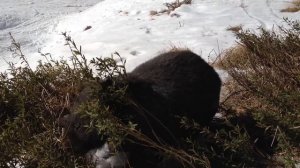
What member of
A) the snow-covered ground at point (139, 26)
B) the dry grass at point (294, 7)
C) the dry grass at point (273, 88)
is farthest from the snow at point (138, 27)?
the dry grass at point (273, 88)

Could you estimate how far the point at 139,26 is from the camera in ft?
26.7

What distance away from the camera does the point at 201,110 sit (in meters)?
3.52

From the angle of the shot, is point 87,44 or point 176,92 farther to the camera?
point 87,44

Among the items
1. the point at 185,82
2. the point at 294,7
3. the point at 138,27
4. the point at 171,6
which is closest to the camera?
the point at 185,82

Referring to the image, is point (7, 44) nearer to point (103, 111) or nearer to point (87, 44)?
point (87, 44)

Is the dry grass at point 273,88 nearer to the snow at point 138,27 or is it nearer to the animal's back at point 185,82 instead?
the animal's back at point 185,82

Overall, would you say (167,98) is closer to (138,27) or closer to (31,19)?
(138,27)

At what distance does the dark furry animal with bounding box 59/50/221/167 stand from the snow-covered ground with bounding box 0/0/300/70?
2034 millimetres

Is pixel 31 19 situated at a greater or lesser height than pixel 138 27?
lesser

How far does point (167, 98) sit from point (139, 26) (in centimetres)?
502

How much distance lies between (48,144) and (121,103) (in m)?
0.60

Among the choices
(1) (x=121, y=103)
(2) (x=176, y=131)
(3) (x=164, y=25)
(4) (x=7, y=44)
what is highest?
(1) (x=121, y=103)

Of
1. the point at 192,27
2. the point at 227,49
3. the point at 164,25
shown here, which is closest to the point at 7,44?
the point at 164,25

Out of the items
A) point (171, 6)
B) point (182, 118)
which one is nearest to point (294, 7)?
point (171, 6)
